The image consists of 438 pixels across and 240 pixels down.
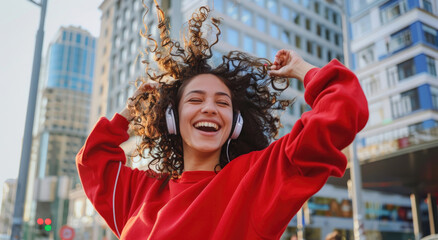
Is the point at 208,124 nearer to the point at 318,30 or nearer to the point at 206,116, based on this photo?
the point at 206,116

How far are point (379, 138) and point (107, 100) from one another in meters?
24.7

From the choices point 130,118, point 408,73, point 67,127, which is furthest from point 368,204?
point 67,127

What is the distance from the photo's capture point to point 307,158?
1.60 meters

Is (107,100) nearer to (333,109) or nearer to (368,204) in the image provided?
(368,204)

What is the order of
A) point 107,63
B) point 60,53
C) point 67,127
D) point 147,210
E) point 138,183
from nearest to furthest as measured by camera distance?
point 147,210 → point 138,183 → point 107,63 → point 67,127 → point 60,53

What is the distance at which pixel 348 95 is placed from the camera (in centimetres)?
162

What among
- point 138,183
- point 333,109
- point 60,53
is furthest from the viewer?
point 60,53

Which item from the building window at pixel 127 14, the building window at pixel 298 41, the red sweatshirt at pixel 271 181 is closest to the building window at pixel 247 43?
the building window at pixel 298 41

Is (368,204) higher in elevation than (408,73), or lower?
lower

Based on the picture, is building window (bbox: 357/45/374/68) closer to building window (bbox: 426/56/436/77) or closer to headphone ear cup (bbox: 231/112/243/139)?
building window (bbox: 426/56/436/77)

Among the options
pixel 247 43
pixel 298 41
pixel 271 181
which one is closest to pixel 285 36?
pixel 298 41

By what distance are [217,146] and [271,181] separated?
0.40 meters

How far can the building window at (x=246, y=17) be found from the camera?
32.8 m

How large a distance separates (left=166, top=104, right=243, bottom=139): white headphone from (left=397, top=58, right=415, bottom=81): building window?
84.0 feet
